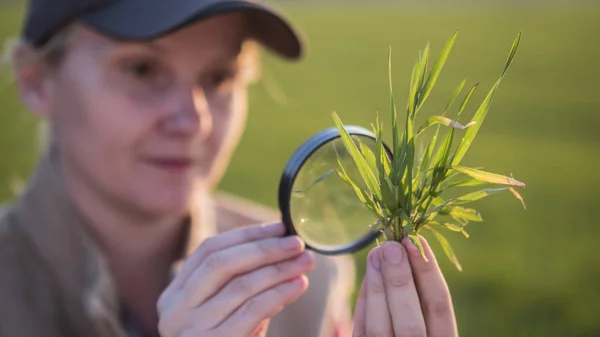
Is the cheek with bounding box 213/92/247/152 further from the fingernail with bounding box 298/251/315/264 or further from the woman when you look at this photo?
the fingernail with bounding box 298/251/315/264

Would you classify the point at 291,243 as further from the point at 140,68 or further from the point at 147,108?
the point at 140,68

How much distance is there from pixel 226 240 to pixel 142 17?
987 mm

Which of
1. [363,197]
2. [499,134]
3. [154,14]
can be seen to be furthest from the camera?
[499,134]

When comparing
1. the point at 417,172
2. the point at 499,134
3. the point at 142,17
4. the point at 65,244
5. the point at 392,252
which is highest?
the point at 142,17

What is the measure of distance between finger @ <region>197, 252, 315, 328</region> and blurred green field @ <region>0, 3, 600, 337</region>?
6.23ft

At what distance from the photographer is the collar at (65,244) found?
234 centimetres

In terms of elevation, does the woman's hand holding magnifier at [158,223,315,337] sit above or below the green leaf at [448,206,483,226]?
below

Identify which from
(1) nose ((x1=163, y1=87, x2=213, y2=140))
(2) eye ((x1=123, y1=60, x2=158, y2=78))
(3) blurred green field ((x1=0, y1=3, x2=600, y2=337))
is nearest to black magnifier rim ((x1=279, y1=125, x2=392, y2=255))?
(1) nose ((x1=163, y1=87, x2=213, y2=140))

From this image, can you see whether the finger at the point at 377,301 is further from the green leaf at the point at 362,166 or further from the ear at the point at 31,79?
the ear at the point at 31,79

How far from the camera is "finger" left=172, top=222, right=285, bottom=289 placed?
1589 millimetres

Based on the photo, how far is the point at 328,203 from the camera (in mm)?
1765

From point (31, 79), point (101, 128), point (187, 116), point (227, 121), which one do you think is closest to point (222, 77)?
point (227, 121)

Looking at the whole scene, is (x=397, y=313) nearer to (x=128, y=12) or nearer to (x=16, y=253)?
(x=128, y=12)

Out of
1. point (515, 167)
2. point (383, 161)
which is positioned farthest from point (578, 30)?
point (383, 161)
